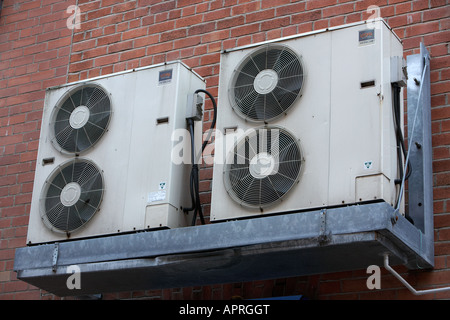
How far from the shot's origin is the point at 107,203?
5090mm

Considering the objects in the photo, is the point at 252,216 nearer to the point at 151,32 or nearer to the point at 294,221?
the point at 294,221

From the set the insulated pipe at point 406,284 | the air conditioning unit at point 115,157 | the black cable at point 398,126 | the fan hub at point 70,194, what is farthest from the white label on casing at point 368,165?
the fan hub at point 70,194

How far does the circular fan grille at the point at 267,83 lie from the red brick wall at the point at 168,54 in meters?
0.95

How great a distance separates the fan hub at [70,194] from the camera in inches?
204

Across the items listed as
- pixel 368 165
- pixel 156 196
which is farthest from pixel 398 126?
pixel 156 196

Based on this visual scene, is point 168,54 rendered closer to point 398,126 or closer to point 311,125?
point 311,125

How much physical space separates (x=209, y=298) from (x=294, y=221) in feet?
3.99

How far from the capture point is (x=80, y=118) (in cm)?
536

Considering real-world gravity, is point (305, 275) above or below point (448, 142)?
below

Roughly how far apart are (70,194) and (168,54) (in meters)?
1.59

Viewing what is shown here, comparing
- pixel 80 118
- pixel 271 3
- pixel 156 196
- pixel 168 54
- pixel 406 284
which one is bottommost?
pixel 406 284
